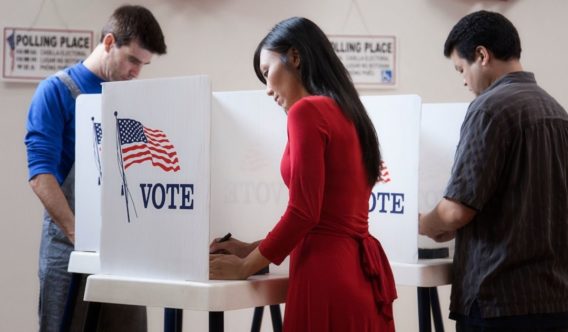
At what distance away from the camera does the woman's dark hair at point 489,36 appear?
6.82 feet

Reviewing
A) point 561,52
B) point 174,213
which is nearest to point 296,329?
point 174,213

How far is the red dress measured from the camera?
61.4 inches

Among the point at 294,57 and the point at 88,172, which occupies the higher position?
the point at 294,57

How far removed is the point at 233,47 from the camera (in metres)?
3.76

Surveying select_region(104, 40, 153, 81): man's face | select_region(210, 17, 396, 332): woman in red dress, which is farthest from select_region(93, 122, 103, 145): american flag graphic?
select_region(210, 17, 396, 332): woman in red dress

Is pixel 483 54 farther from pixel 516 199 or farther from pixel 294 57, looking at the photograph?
pixel 294 57

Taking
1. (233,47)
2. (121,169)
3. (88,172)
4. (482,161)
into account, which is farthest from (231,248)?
(233,47)

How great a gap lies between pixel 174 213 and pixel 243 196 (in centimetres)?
50

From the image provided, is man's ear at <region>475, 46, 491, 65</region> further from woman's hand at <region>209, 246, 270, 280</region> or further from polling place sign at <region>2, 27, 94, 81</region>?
polling place sign at <region>2, 27, 94, 81</region>

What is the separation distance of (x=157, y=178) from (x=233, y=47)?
7.20 ft

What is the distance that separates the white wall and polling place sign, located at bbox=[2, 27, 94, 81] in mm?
39

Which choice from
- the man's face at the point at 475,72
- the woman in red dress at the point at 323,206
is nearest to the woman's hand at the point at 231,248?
the woman in red dress at the point at 323,206

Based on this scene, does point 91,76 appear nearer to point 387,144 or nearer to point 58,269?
point 58,269

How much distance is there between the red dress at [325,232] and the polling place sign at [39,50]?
225cm
